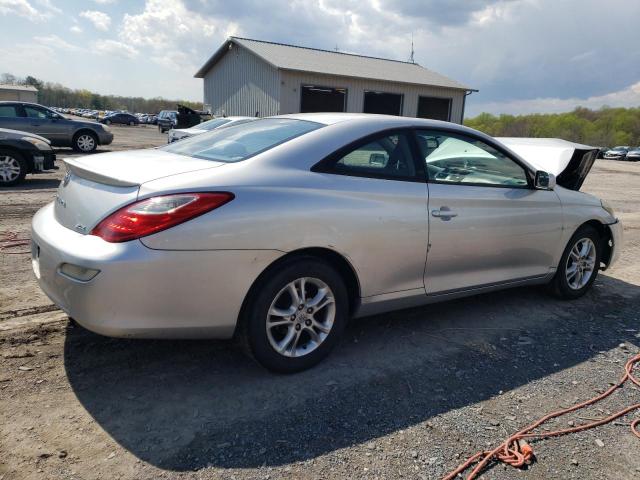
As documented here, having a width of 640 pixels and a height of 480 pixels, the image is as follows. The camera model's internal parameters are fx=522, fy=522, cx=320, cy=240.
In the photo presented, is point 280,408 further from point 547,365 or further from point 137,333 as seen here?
point 547,365

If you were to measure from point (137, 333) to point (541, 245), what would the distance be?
331cm

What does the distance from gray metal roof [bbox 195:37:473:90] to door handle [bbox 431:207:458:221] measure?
70.0ft

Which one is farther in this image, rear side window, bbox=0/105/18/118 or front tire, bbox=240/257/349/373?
rear side window, bbox=0/105/18/118

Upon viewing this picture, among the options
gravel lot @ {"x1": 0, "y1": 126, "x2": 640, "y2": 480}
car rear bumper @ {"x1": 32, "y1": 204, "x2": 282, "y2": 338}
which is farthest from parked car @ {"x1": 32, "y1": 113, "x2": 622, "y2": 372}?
gravel lot @ {"x1": 0, "y1": 126, "x2": 640, "y2": 480}

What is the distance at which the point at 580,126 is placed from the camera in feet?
255

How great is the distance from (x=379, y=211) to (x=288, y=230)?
685mm

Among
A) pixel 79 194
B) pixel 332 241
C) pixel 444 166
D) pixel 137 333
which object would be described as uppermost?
pixel 444 166

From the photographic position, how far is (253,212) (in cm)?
280

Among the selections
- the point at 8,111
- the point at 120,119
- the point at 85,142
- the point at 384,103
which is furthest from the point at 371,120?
the point at 120,119

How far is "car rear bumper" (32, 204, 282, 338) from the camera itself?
2.56 metres

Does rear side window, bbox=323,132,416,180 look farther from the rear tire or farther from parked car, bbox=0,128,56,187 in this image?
the rear tire

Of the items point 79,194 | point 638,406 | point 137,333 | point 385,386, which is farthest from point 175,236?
point 638,406

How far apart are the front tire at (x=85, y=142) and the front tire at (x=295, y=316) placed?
15.9 metres

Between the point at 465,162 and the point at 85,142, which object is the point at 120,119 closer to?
the point at 85,142
